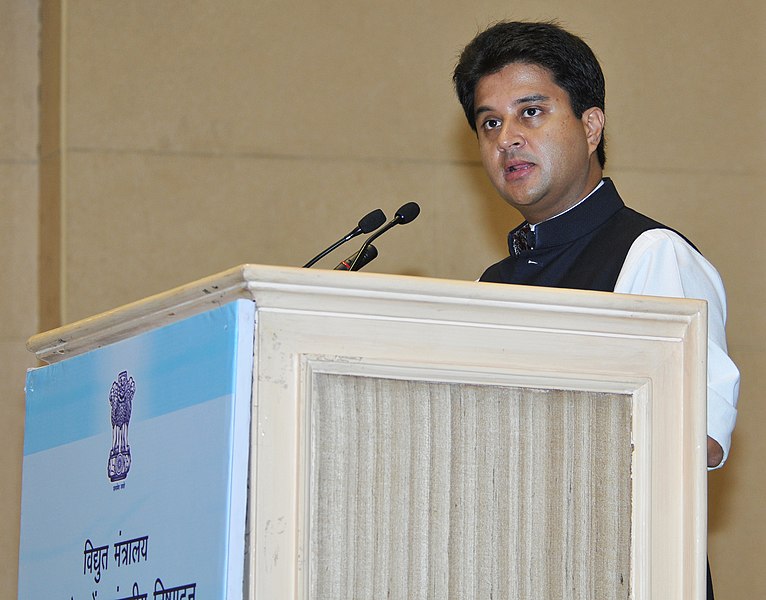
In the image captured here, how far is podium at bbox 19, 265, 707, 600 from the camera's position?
1.44 meters

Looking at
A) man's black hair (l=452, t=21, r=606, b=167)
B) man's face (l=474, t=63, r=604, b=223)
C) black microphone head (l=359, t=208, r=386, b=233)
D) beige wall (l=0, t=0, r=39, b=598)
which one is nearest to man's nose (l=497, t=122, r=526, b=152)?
man's face (l=474, t=63, r=604, b=223)

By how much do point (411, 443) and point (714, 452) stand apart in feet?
1.93

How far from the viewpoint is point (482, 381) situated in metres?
1.55

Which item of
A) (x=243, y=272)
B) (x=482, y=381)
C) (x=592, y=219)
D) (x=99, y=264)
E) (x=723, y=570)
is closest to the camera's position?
(x=243, y=272)

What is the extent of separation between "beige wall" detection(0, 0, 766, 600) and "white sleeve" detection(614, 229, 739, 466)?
2091 millimetres

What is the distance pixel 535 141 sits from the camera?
2.44 meters

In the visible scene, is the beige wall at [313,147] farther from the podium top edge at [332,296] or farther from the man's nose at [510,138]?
the podium top edge at [332,296]

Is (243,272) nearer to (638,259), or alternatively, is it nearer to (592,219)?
(638,259)

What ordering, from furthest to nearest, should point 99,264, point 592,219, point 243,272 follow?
point 99,264 → point 592,219 → point 243,272

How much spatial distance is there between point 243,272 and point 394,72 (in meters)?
2.91

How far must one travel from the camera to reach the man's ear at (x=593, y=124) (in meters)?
2.52

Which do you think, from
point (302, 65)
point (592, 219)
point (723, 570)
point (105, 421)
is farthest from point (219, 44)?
point (105, 421)

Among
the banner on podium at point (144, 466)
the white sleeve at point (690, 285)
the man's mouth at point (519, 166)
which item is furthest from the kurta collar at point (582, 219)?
the banner on podium at point (144, 466)

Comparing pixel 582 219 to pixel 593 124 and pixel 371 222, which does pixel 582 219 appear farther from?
pixel 371 222
